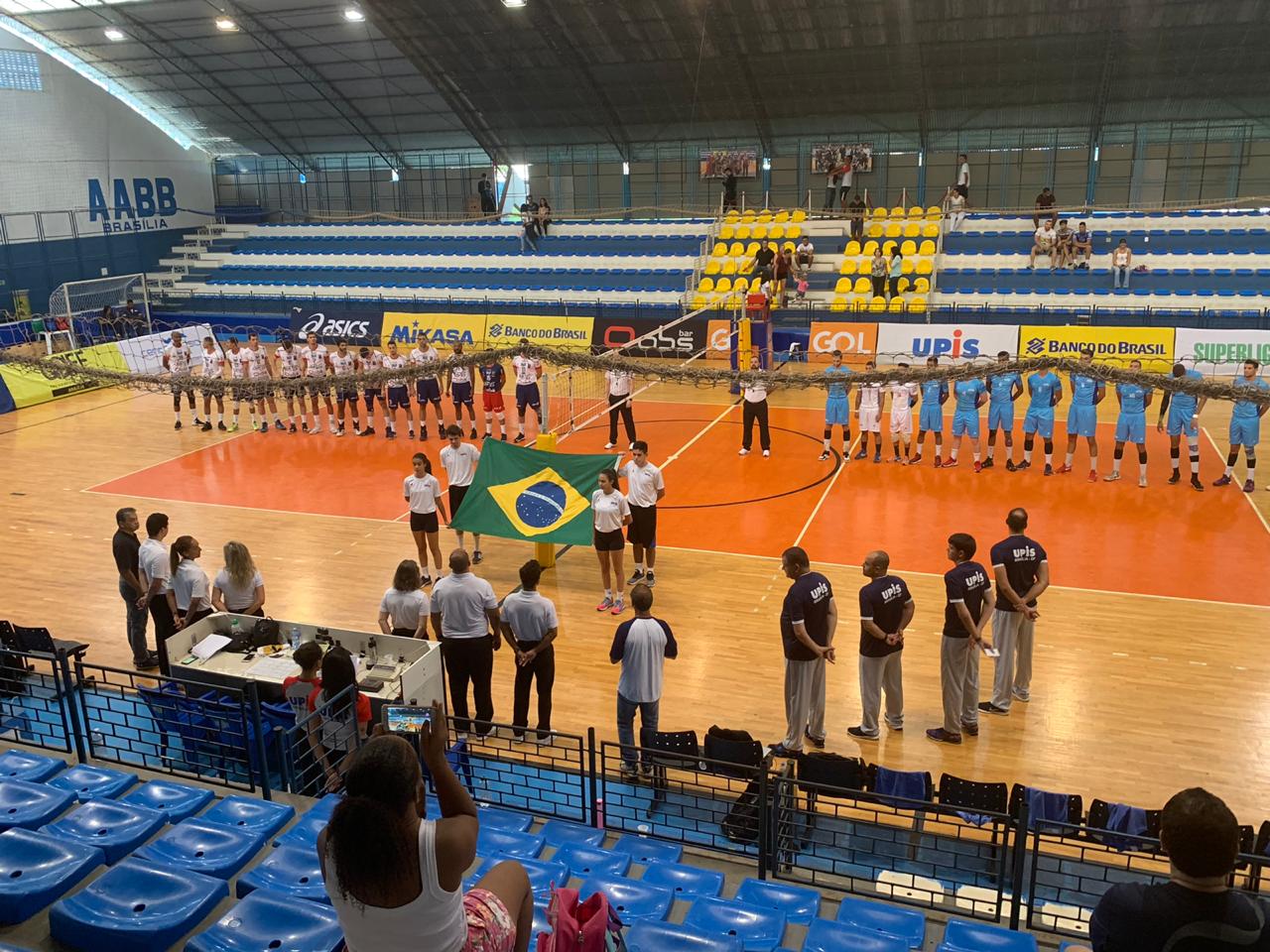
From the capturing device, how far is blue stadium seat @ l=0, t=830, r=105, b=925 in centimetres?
413

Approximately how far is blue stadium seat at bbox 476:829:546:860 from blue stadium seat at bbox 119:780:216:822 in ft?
5.26

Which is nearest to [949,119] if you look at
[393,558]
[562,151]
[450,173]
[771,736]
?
[562,151]

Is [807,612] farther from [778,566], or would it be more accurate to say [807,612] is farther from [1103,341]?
[1103,341]

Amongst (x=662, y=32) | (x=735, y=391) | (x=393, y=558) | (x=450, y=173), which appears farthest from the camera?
(x=450, y=173)

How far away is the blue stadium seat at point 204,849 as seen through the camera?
4.54 meters

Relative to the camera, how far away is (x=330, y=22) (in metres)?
28.3

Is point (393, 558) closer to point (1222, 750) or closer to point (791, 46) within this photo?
point (1222, 750)

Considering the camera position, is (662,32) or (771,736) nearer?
(771,736)

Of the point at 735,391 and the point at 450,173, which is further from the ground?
the point at 450,173

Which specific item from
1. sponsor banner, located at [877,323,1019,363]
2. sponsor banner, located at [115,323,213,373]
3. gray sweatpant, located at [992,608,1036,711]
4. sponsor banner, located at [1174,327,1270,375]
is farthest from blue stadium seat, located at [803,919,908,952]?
sponsor banner, located at [115,323,213,373]

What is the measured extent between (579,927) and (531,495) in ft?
26.5

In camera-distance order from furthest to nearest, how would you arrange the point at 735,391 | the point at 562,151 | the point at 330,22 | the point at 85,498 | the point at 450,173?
the point at 450,173 → the point at 562,151 → the point at 330,22 → the point at 735,391 → the point at 85,498

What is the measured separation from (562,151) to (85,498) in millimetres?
23180

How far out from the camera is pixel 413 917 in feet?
8.93
